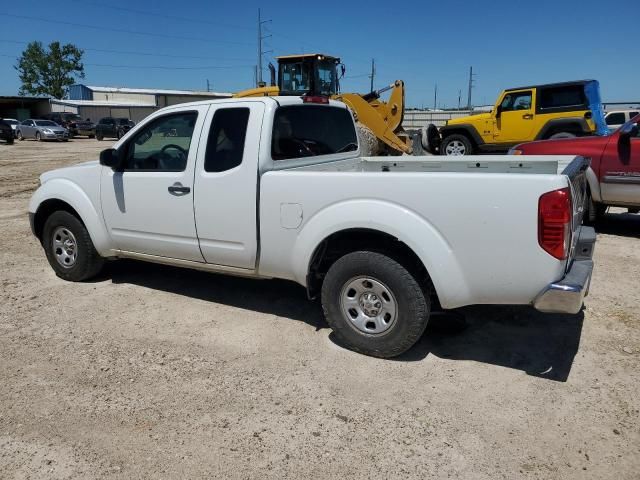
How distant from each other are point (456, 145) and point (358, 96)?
3.33 m

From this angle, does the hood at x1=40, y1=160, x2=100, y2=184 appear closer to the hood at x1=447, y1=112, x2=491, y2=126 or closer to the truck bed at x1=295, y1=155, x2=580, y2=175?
the truck bed at x1=295, y1=155, x2=580, y2=175

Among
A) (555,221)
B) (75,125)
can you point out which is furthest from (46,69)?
(555,221)

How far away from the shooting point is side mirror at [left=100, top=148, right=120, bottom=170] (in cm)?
462

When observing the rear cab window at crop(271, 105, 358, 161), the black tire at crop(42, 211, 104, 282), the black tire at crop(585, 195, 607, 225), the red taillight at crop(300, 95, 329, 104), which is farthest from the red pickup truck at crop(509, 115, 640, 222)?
the black tire at crop(42, 211, 104, 282)

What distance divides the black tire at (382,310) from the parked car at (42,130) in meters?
34.7

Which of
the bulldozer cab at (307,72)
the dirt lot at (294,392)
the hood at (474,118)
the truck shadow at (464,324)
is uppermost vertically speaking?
the bulldozer cab at (307,72)

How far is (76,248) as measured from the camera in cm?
519

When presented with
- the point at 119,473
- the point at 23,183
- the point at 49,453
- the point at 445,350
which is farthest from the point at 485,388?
the point at 23,183

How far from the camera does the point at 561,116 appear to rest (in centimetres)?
1261

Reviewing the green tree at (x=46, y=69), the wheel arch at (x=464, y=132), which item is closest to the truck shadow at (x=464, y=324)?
the wheel arch at (x=464, y=132)

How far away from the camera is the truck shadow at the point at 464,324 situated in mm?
3674

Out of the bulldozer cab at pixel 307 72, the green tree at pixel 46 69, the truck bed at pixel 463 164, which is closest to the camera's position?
the truck bed at pixel 463 164

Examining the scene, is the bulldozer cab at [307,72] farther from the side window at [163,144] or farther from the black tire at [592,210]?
the side window at [163,144]

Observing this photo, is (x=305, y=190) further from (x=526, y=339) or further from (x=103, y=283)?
(x=103, y=283)
